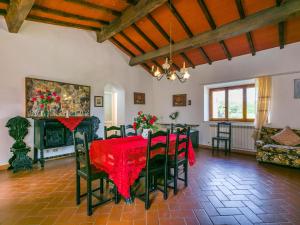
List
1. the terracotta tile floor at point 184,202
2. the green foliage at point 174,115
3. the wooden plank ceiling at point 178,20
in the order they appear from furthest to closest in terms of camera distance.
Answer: the green foliage at point 174,115
the wooden plank ceiling at point 178,20
the terracotta tile floor at point 184,202

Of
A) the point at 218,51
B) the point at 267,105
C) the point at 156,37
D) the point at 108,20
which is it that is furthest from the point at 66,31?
the point at 267,105

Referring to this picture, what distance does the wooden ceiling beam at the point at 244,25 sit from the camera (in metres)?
3.16

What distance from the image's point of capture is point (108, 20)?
15.8ft

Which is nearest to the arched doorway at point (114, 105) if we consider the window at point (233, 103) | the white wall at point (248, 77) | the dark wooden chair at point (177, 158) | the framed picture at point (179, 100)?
the white wall at point (248, 77)

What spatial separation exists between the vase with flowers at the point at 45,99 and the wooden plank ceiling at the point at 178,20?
1.74 metres

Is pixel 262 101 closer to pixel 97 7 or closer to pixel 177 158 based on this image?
pixel 177 158

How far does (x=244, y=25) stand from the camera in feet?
12.2

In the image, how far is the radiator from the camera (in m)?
5.13

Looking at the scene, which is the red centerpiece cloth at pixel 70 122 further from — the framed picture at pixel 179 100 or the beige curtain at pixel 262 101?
the beige curtain at pixel 262 101

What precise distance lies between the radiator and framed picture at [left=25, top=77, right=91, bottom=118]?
4482 mm

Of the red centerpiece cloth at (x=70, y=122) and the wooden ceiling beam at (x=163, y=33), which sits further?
the wooden ceiling beam at (x=163, y=33)

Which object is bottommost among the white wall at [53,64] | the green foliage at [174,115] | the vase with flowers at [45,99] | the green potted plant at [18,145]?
the green potted plant at [18,145]

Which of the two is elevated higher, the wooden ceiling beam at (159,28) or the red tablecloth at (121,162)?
the wooden ceiling beam at (159,28)

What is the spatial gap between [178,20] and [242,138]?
3733mm
